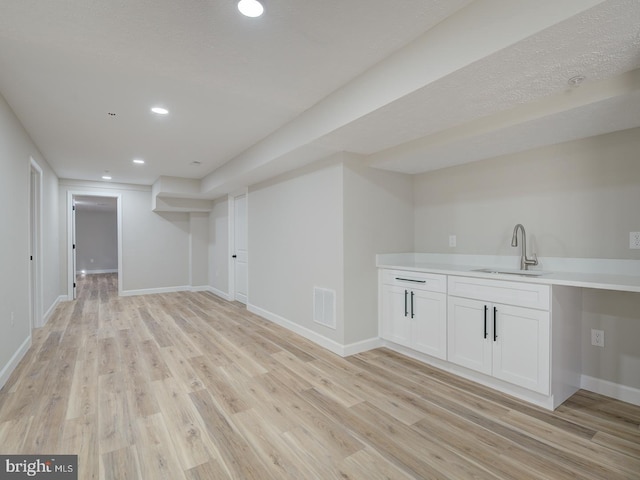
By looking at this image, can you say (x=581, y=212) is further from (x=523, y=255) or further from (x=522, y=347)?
(x=522, y=347)

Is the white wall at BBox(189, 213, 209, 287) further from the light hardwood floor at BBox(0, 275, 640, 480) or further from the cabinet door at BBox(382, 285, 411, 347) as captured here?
the cabinet door at BBox(382, 285, 411, 347)

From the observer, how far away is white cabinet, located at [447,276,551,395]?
2.26m

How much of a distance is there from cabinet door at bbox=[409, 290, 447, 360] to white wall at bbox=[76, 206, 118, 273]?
40.1 ft

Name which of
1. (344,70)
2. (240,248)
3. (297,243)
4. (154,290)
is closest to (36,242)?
(240,248)

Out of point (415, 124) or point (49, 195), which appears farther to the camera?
point (49, 195)

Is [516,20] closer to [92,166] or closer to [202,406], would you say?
[202,406]

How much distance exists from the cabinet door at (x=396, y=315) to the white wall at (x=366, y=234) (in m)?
0.12

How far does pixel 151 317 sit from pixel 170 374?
2.51 metres

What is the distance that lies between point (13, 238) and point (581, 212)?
5.08m

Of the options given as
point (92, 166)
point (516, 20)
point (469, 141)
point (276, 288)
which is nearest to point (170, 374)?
point (276, 288)

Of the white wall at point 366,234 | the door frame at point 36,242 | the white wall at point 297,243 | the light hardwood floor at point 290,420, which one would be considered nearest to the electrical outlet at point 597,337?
the light hardwood floor at point 290,420

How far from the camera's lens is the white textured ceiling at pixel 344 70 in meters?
1.58

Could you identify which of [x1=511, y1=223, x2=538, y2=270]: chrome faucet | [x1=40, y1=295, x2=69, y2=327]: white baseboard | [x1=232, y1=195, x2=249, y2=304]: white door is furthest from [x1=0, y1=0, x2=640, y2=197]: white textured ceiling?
[x1=40, y1=295, x2=69, y2=327]: white baseboard

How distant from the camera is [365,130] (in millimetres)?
2637
